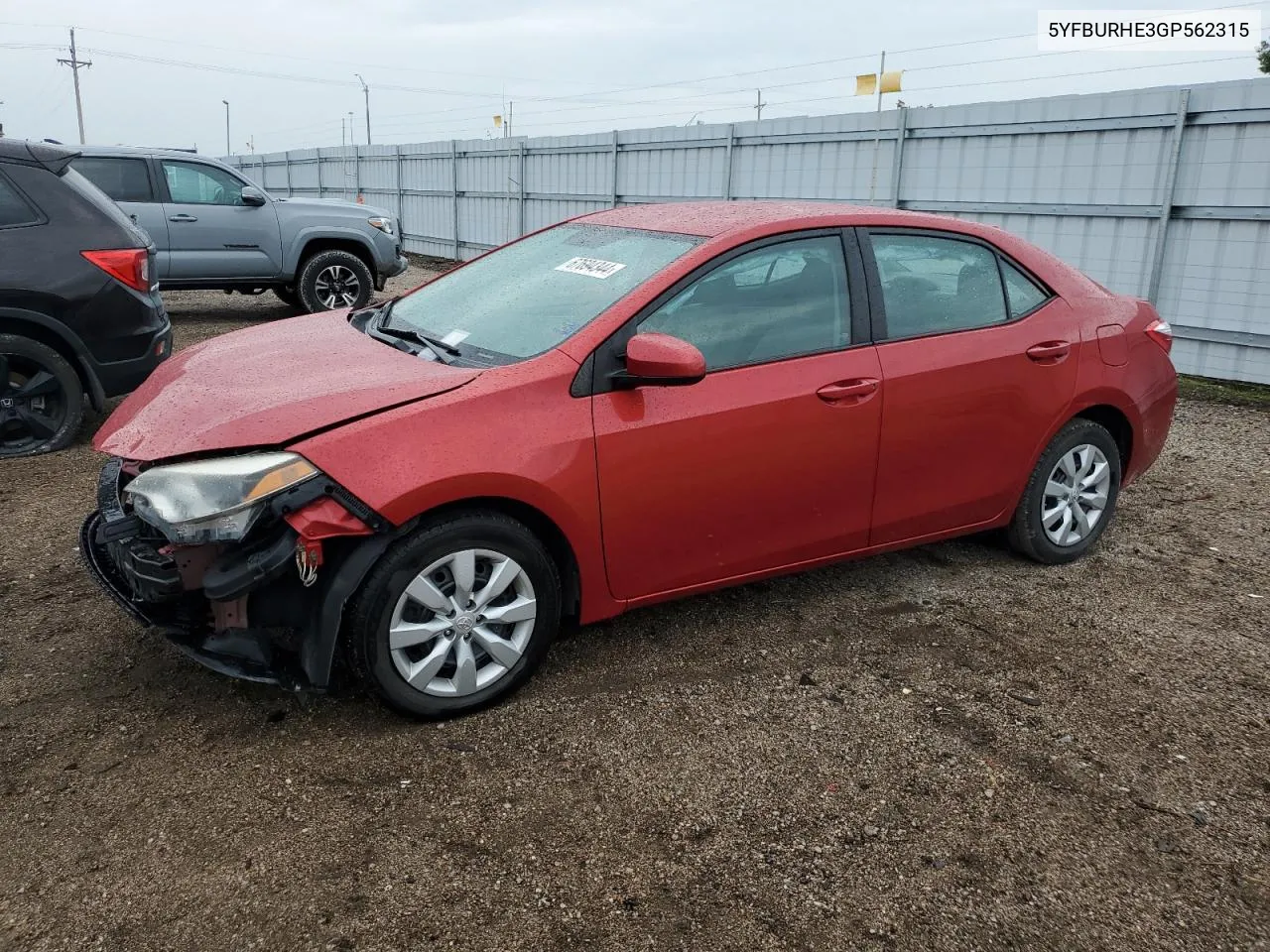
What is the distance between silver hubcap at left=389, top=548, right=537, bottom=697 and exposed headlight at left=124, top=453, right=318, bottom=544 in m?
0.48

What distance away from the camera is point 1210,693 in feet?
11.5

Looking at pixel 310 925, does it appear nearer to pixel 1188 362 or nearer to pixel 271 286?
pixel 1188 362

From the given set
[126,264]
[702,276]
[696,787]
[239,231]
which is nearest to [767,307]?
[702,276]

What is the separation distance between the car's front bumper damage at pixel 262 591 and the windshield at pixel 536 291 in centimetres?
82

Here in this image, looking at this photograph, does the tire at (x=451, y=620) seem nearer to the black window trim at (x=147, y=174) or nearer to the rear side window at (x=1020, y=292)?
the rear side window at (x=1020, y=292)

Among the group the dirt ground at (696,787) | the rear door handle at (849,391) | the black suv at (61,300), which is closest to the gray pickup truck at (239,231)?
the black suv at (61,300)

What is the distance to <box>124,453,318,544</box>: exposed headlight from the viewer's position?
2.78 meters

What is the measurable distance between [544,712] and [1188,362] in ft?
25.3

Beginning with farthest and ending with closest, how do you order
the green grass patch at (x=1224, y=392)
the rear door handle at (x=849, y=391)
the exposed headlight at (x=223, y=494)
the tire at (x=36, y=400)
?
the green grass patch at (x=1224, y=392), the tire at (x=36, y=400), the rear door handle at (x=849, y=391), the exposed headlight at (x=223, y=494)

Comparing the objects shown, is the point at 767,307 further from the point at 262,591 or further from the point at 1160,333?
the point at 1160,333

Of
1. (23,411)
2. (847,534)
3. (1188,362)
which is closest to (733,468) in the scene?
(847,534)

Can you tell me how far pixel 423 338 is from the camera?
142 inches

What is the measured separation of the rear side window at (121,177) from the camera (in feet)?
32.7

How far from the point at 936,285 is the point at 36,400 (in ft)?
16.6
